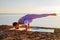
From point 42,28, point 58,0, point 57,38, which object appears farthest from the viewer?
point 58,0

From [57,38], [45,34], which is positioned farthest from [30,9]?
[57,38]

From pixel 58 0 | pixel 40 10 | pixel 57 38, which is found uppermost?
pixel 58 0

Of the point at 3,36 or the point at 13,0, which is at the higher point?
the point at 13,0

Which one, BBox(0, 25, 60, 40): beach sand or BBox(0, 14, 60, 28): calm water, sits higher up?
BBox(0, 14, 60, 28): calm water

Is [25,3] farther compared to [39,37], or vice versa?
[25,3]

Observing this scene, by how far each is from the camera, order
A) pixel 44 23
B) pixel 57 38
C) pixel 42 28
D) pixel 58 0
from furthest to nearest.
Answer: pixel 58 0 < pixel 44 23 < pixel 42 28 < pixel 57 38

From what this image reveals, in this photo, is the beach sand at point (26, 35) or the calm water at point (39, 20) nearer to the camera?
the beach sand at point (26, 35)

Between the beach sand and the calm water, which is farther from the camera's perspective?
the calm water

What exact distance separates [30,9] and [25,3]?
0.10m

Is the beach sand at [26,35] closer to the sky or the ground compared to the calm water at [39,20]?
closer to the ground

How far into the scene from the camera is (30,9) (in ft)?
5.31

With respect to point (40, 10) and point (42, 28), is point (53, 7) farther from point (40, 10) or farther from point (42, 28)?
point (42, 28)

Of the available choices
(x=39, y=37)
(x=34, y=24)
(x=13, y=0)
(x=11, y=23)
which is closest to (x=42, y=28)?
(x=34, y=24)

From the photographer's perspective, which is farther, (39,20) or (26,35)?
(39,20)
